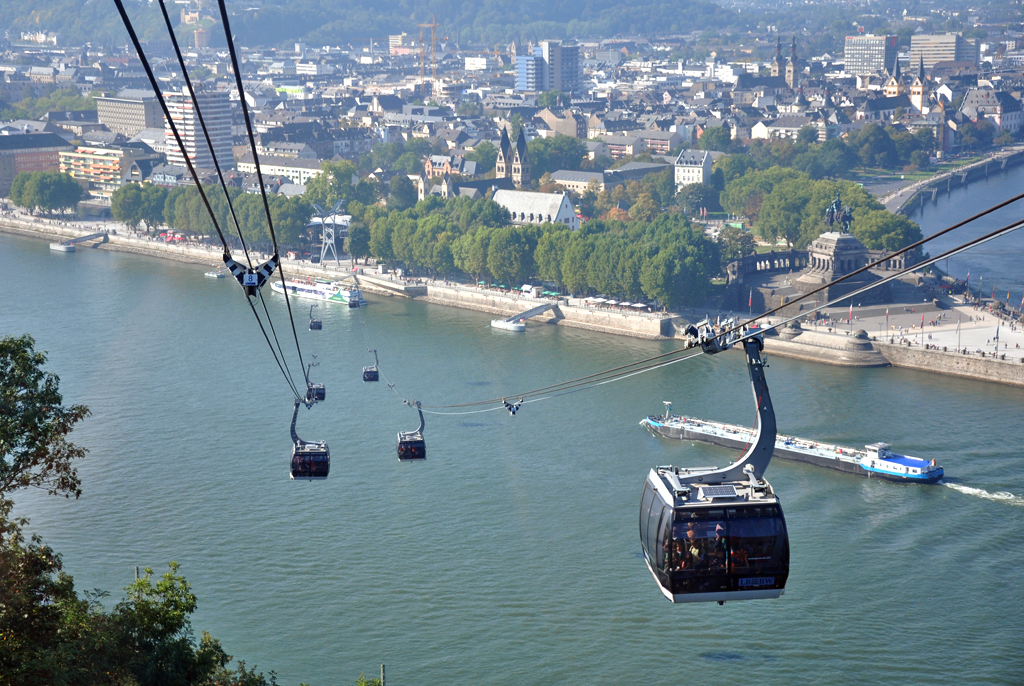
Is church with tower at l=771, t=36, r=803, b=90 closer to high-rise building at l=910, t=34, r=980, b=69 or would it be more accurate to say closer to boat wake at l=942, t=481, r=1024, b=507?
high-rise building at l=910, t=34, r=980, b=69

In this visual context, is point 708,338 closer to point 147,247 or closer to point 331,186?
point 147,247

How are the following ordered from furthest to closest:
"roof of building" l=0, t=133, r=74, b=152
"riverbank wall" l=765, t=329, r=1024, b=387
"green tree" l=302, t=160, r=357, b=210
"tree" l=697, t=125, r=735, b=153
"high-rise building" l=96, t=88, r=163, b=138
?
"high-rise building" l=96, t=88, r=163, b=138
"tree" l=697, t=125, r=735, b=153
"roof of building" l=0, t=133, r=74, b=152
"green tree" l=302, t=160, r=357, b=210
"riverbank wall" l=765, t=329, r=1024, b=387

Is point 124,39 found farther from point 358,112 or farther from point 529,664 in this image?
point 529,664

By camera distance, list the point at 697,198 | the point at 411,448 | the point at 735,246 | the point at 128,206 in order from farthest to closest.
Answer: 1. the point at 697,198
2. the point at 128,206
3. the point at 735,246
4. the point at 411,448

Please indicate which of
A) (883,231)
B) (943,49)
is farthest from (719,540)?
(943,49)

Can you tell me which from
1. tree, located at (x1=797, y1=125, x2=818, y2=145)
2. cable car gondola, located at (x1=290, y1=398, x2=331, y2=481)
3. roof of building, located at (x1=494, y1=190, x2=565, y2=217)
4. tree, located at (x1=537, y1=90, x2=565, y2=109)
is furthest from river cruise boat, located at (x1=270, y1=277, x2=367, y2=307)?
tree, located at (x1=537, y1=90, x2=565, y2=109)

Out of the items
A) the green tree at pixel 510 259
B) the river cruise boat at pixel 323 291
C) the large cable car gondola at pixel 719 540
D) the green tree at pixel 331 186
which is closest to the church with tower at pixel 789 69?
the green tree at pixel 331 186

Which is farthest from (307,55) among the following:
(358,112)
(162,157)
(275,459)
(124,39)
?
(275,459)
